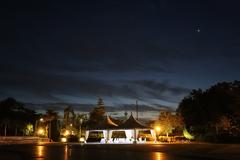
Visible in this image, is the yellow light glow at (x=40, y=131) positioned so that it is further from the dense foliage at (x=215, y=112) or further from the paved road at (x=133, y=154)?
Result: the paved road at (x=133, y=154)

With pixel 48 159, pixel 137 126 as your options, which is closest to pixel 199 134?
pixel 137 126

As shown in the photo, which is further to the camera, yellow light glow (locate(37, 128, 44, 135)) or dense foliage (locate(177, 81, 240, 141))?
yellow light glow (locate(37, 128, 44, 135))

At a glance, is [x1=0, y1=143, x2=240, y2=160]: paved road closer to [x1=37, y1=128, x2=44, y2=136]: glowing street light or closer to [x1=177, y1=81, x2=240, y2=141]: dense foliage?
[x1=177, y1=81, x2=240, y2=141]: dense foliage

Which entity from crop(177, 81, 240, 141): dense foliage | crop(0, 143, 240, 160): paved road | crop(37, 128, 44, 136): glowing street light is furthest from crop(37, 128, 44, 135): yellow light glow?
crop(0, 143, 240, 160): paved road

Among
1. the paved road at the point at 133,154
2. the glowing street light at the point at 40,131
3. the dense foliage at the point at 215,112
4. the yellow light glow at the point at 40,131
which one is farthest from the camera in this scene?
the yellow light glow at the point at 40,131

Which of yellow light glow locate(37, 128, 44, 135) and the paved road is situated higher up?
yellow light glow locate(37, 128, 44, 135)

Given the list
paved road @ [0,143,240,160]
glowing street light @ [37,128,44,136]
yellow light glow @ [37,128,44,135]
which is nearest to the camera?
paved road @ [0,143,240,160]

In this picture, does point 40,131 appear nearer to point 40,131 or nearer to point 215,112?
point 40,131

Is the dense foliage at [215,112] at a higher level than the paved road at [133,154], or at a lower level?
higher

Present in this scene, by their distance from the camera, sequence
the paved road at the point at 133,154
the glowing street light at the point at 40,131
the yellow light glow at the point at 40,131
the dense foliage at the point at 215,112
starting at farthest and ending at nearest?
1. the yellow light glow at the point at 40,131
2. the glowing street light at the point at 40,131
3. the dense foliage at the point at 215,112
4. the paved road at the point at 133,154

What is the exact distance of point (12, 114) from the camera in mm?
71250

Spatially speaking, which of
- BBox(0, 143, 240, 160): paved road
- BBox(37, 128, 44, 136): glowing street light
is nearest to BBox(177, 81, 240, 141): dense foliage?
BBox(0, 143, 240, 160): paved road

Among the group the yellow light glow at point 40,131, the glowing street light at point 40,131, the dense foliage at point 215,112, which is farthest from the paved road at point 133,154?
the yellow light glow at point 40,131

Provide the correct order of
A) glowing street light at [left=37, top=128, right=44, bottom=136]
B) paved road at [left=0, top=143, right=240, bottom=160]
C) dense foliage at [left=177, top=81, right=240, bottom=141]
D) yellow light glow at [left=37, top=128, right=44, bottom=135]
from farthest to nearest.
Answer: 1. yellow light glow at [left=37, top=128, right=44, bottom=135]
2. glowing street light at [left=37, top=128, right=44, bottom=136]
3. dense foliage at [left=177, top=81, right=240, bottom=141]
4. paved road at [left=0, top=143, right=240, bottom=160]
